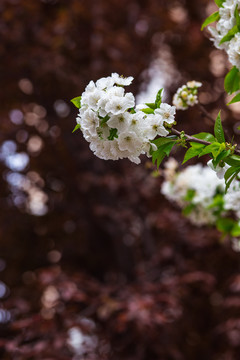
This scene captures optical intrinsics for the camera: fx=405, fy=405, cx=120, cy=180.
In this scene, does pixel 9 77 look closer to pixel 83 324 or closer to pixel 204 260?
pixel 83 324

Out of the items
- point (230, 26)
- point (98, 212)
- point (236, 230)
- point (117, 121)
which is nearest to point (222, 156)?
point (117, 121)

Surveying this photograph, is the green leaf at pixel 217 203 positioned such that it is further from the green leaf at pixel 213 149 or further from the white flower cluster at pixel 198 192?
the green leaf at pixel 213 149

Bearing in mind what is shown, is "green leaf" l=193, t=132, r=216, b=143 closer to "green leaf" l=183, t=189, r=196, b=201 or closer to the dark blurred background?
"green leaf" l=183, t=189, r=196, b=201

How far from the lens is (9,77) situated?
127 inches

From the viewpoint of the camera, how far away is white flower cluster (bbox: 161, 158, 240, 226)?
195cm

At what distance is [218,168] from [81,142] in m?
2.47

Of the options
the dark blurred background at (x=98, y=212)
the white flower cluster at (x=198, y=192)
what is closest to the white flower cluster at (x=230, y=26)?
the white flower cluster at (x=198, y=192)

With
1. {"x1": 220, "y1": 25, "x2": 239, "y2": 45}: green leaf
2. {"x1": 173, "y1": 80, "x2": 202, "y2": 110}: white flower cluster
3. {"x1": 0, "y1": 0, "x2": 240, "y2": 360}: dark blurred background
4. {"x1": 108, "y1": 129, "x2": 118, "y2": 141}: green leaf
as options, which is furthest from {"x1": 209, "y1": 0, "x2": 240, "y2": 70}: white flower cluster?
{"x1": 0, "y1": 0, "x2": 240, "y2": 360}: dark blurred background

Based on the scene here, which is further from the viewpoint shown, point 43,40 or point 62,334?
point 43,40

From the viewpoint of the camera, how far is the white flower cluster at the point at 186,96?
4.61 ft

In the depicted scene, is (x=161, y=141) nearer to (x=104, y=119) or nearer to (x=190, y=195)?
(x=104, y=119)

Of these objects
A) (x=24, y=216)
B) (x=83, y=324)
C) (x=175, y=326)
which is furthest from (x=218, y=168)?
(x=24, y=216)

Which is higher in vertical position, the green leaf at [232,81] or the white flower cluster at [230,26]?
the white flower cluster at [230,26]

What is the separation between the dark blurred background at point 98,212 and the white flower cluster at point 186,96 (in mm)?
1278
